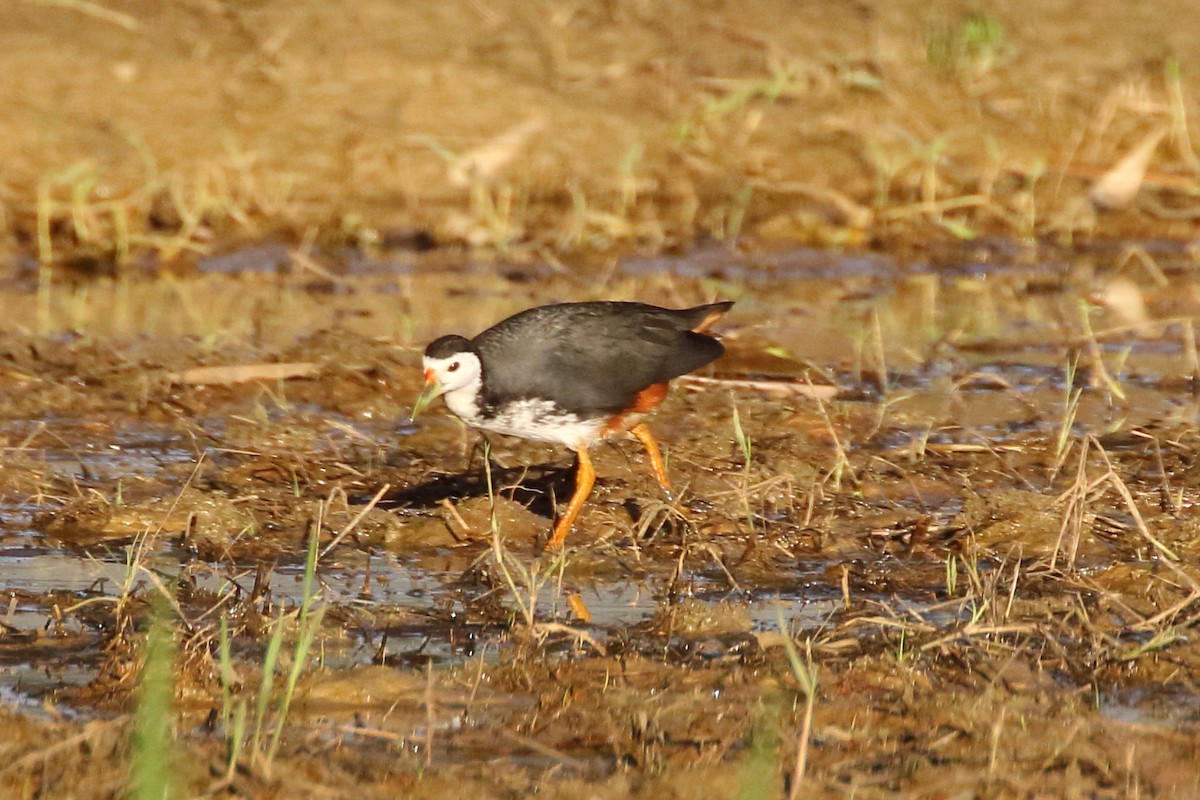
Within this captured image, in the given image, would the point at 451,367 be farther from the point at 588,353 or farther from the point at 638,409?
the point at 638,409

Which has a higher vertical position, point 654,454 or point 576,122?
point 576,122

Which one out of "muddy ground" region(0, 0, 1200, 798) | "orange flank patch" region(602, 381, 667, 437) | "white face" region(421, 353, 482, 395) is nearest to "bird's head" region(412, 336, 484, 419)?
"white face" region(421, 353, 482, 395)

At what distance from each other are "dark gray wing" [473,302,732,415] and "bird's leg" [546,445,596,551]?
7.1 inches

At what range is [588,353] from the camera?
6.03 metres

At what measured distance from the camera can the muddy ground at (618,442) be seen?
417 cm

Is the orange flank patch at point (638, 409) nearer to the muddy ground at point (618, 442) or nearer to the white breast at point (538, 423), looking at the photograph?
the white breast at point (538, 423)

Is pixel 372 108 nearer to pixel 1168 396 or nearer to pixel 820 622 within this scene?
pixel 1168 396

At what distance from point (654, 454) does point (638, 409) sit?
16 centimetres

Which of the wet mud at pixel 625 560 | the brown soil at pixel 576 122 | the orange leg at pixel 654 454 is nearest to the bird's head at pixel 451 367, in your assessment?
the wet mud at pixel 625 560

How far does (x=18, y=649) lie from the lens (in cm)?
470

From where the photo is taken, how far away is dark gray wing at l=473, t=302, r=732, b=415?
5.86 meters

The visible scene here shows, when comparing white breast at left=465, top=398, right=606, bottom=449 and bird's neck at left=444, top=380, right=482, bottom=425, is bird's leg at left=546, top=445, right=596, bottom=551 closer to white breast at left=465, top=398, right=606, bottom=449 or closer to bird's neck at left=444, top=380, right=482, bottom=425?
white breast at left=465, top=398, right=606, bottom=449

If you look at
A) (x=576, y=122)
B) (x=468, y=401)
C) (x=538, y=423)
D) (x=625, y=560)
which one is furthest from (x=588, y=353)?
(x=576, y=122)

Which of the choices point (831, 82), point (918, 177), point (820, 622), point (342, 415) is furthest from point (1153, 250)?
point (820, 622)
